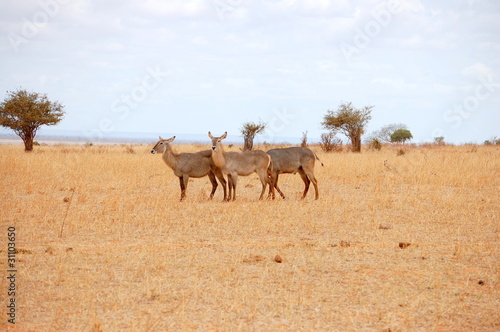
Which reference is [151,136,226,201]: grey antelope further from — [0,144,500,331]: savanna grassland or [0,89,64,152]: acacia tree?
[0,89,64,152]: acacia tree

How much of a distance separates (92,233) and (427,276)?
5774mm

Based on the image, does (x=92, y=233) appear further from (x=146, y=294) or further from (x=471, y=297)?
(x=471, y=297)

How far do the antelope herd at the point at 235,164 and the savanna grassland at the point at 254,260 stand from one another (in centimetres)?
56

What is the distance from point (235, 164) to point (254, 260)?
665 cm

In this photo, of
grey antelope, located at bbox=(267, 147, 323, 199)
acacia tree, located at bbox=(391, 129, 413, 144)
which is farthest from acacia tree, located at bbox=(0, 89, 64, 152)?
acacia tree, located at bbox=(391, 129, 413, 144)

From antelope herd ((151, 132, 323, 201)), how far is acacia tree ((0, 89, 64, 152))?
837 inches

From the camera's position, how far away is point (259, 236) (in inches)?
385

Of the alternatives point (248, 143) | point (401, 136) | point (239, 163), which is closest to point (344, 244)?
point (239, 163)

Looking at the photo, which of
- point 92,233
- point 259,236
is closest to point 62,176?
point 92,233

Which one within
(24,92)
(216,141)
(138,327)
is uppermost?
(24,92)

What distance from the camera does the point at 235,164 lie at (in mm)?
14375

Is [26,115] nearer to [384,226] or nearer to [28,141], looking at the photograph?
[28,141]

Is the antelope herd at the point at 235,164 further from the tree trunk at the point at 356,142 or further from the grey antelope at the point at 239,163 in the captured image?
the tree trunk at the point at 356,142

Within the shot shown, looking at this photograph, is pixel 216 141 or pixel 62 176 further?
pixel 62 176
